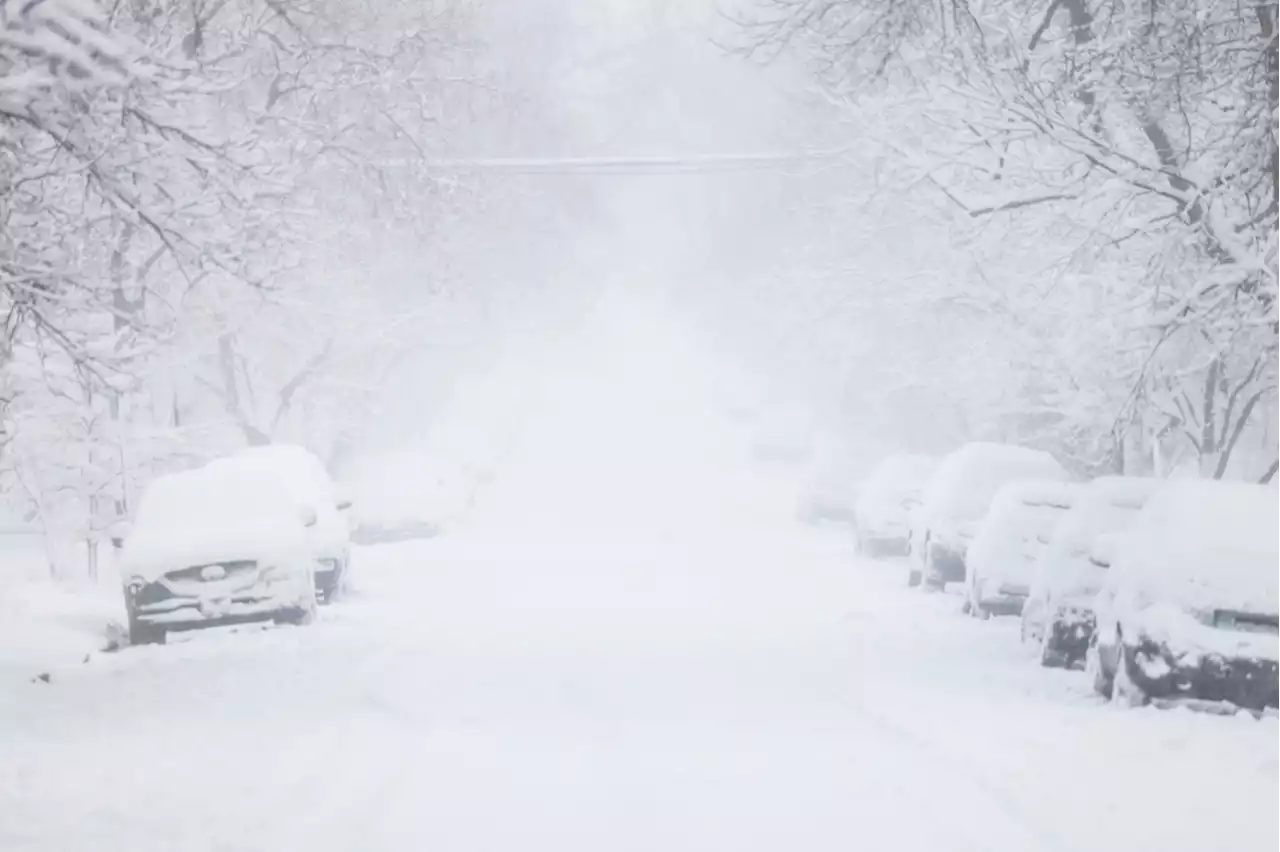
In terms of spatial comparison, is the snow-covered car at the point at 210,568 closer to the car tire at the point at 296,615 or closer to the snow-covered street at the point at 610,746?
the car tire at the point at 296,615

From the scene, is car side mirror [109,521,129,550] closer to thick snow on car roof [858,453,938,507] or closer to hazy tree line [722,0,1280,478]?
hazy tree line [722,0,1280,478]

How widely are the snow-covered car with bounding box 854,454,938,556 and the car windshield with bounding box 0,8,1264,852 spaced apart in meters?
0.08

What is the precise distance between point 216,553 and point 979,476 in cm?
1102

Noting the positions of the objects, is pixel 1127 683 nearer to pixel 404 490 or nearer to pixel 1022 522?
pixel 1022 522

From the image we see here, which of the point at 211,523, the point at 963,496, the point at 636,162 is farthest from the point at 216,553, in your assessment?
the point at 963,496

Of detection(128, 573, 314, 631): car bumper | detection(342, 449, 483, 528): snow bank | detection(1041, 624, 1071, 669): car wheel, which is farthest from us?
detection(342, 449, 483, 528): snow bank

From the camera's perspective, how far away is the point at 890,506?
28438 mm

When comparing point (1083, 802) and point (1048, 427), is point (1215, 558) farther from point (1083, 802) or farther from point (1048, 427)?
point (1048, 427)

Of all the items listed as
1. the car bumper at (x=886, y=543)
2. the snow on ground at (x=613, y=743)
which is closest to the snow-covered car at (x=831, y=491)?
the car bumper at (x=886, y=543)

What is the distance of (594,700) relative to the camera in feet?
39.4

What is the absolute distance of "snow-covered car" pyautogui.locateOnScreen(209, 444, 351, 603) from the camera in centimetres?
1794

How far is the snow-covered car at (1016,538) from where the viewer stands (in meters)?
16.9

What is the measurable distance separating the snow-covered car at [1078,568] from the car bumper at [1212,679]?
234 cm

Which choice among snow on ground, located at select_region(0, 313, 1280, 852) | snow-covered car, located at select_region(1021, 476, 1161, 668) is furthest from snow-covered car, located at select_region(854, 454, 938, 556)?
snow-covered car, located at select_region(1021, 476, 1161, 668)
